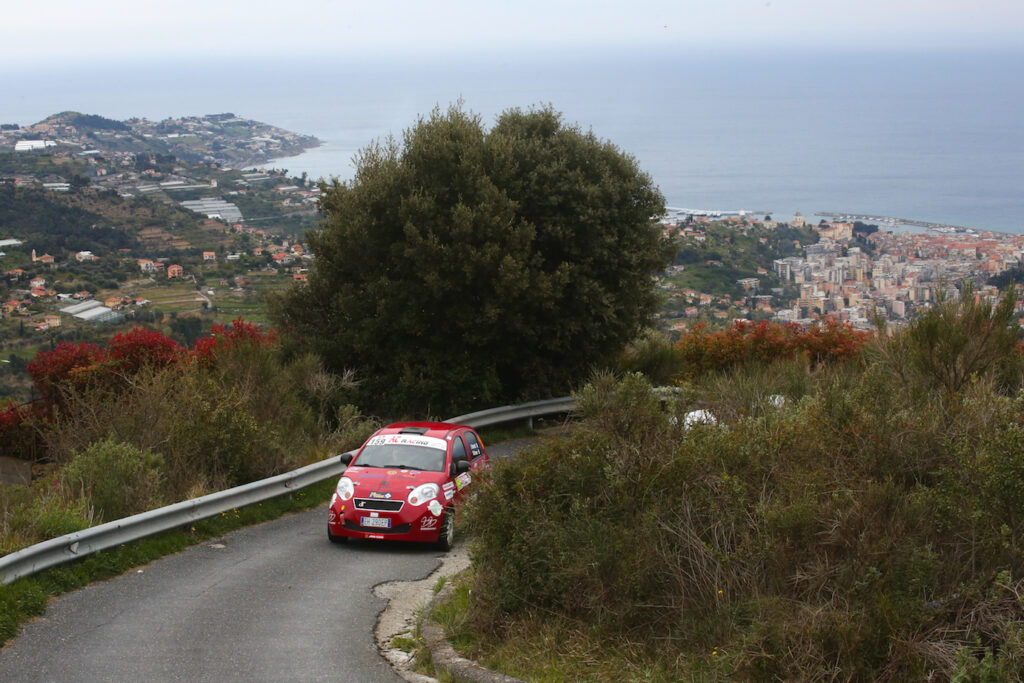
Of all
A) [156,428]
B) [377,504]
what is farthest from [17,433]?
[377,504]

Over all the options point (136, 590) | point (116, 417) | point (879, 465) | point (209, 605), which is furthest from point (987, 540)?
point (116, 417)

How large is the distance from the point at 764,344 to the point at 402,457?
15.5 m

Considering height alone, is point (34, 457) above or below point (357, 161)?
below

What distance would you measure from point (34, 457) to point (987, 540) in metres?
17.8

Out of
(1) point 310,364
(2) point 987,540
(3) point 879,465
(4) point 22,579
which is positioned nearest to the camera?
(2) point 987,540

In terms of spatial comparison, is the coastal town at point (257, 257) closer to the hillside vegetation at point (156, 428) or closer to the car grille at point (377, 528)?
the hillside vegetation at point (156, 428)

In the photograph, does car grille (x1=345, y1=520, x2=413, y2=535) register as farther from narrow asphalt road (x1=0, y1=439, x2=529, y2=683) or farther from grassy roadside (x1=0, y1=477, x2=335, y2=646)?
grassy roadside (x1=0, y1=477, x2=335, y2=646)

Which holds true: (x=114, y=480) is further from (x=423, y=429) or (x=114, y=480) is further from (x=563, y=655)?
(x=563, y=655)

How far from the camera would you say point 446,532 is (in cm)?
1210

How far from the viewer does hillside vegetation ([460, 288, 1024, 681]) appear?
6.05 meters

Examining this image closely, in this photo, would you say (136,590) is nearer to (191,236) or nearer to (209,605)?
(209,605)

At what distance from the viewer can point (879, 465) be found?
25.1ft

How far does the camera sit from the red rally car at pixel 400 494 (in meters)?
11.9

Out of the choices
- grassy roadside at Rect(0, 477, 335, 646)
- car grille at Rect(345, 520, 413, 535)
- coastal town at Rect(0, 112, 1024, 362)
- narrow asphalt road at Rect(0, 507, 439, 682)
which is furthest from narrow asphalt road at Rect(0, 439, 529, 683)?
coastal town at Rect(0, 112, 1024, 362)
